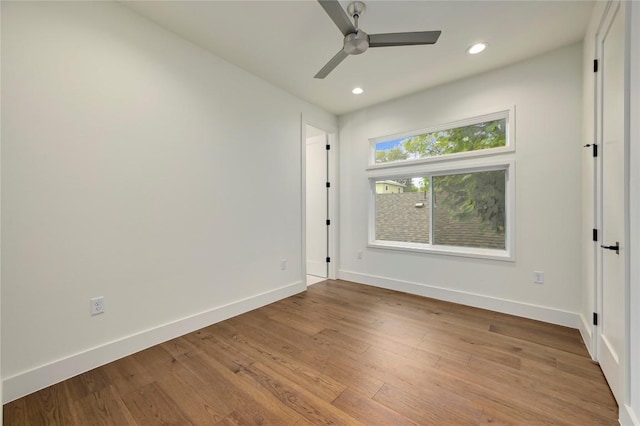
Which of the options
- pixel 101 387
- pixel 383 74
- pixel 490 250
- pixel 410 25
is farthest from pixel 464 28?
pixel 101 387

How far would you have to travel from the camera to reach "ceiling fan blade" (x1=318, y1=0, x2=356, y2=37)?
62.6 inches

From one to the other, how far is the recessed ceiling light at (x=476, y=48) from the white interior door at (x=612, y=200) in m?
0.84

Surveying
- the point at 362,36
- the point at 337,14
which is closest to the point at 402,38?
the point at 362,36

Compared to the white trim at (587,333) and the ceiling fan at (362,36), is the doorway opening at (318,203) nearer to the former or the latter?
the ceiling fan at (362,36)

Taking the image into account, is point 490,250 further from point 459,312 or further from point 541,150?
point 541,150

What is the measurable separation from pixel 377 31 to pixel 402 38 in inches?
20.8

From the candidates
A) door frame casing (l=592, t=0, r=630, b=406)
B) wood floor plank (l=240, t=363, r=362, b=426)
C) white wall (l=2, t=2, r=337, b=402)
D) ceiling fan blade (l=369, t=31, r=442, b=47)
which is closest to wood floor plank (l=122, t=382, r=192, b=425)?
wood floor plank (l=240, t=363, r=362, b=426)

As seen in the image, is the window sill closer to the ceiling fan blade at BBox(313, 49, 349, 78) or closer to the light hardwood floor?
the light hardwood floor

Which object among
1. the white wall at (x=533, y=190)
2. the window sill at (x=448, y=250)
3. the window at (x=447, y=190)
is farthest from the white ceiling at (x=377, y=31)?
the window sill at (x=448, y=250)

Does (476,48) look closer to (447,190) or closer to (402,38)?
(402,38)

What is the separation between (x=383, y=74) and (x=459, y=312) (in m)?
2.83

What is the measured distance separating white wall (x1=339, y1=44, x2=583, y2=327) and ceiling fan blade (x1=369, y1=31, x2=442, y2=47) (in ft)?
5.13

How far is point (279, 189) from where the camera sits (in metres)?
3.36

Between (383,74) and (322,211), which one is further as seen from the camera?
(322,211)
